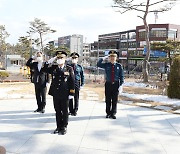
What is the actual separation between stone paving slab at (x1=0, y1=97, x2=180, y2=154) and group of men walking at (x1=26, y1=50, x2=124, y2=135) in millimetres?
321

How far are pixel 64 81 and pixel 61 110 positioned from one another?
2.03ft

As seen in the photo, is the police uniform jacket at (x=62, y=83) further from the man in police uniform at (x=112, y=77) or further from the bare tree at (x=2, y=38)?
the bare tree at (x=2, y=38)

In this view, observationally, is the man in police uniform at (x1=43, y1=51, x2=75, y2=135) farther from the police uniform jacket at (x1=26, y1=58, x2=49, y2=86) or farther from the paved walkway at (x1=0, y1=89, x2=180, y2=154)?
the police uniform jacket at (x1=26, y1=58, x2=49, y2=86)

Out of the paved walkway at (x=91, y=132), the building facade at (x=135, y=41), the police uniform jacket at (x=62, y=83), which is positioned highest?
the building facade at (x=135, y=41)

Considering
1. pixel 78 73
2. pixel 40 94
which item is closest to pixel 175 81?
pixel 78 73

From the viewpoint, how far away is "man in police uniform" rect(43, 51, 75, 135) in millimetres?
4863

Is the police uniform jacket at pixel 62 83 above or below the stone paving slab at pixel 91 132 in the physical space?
above

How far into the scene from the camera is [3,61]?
47.1 m

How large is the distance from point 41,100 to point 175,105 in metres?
4.85

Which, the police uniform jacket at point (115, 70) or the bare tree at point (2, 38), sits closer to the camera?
the police uniform jacket at point (115, 70)

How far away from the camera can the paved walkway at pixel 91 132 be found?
415cm

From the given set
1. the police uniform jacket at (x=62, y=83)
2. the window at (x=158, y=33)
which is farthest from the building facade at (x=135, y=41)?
the police uniform jacket at (x=62, y=83)

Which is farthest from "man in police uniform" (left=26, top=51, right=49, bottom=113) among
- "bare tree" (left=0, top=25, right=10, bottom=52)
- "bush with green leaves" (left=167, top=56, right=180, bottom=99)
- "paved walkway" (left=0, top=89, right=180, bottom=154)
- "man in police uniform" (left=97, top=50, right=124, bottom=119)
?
"bare tree" (left=0, top=25, right=10, bottom=52)

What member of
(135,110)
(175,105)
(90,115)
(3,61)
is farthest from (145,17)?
(3,61)
